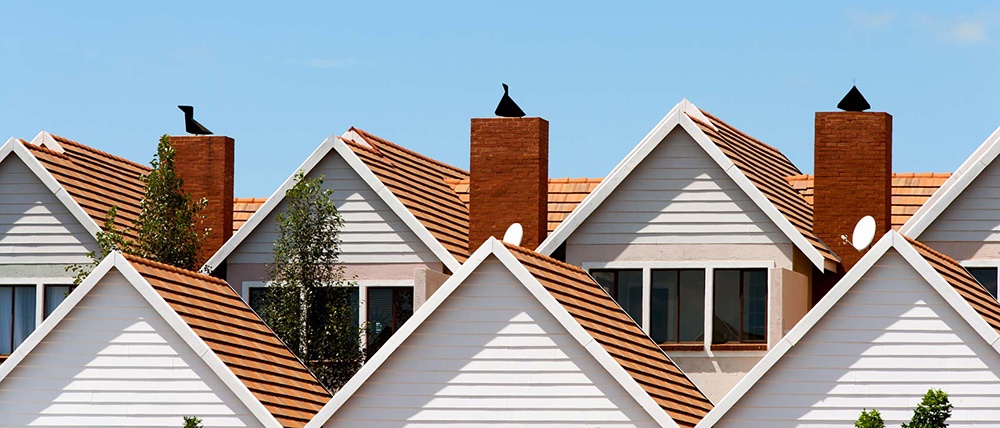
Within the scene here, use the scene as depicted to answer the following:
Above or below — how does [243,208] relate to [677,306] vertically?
above

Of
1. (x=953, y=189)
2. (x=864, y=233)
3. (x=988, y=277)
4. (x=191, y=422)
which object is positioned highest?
(x=953, y=189)

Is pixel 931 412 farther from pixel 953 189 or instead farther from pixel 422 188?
pixel 422 188

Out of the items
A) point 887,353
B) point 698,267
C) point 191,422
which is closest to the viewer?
point 887,353

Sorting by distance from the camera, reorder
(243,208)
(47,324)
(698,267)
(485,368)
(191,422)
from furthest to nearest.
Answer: (243,208)
(698,267)
(47,324)
(191,422)
(485,368)

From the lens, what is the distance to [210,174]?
37625 millimetres

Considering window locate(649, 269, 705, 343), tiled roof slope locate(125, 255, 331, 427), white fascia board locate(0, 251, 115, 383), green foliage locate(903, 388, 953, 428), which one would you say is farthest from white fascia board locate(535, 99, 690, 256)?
green foliage locate(903, 388, 953, 428)

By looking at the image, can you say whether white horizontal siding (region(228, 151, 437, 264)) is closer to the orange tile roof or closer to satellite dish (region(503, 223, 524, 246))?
satellite dish (region(503, 223, 524, 246))

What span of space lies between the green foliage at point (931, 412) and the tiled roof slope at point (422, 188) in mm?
12126

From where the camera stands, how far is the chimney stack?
34.0m

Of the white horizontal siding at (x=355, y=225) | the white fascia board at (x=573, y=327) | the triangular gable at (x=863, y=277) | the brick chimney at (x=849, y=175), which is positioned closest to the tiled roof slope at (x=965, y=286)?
the triangular gable at (x=863, y=277)

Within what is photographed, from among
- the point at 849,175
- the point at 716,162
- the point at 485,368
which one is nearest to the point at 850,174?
the point at 849,175

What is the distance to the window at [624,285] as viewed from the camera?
33.9 metres

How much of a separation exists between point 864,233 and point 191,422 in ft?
42.3

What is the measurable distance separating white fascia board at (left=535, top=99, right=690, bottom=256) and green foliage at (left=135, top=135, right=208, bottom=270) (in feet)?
22.4
